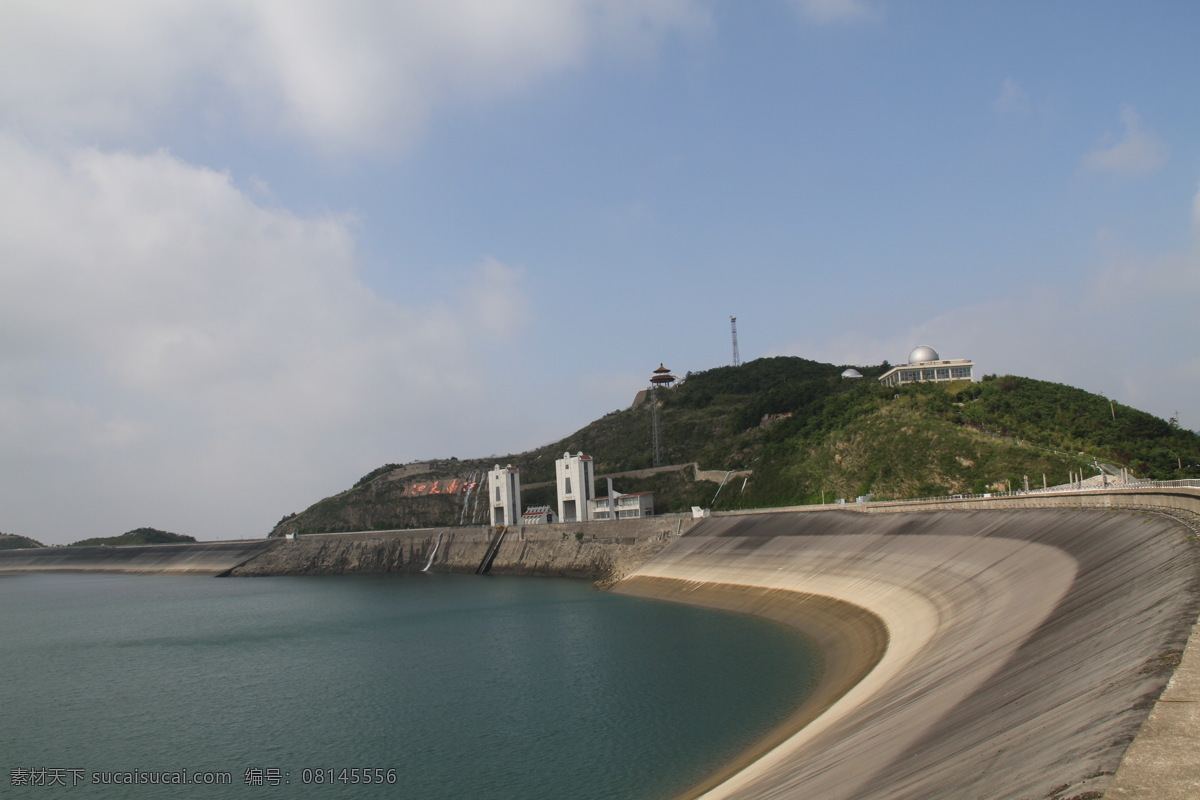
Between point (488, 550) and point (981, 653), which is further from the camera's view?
point (488, 550)

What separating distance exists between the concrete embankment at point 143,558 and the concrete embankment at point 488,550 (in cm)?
825

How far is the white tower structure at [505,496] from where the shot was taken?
115812 millimetres

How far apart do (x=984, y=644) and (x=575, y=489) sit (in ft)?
275

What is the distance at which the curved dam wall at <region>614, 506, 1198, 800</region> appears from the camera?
527 inches

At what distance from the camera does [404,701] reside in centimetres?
3788

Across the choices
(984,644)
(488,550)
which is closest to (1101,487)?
(984,644)

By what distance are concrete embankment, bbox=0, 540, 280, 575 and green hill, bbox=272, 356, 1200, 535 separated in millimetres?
15766

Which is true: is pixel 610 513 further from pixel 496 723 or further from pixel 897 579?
pixel 496 723

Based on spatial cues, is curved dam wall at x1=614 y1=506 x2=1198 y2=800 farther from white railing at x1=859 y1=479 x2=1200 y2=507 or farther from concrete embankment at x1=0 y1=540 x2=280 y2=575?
concrete embankment at x1=0 y1=540 x2=280 y2=575

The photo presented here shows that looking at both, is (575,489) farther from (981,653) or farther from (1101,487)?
(981,653)

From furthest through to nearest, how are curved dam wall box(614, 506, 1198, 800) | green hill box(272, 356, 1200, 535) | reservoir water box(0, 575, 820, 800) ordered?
green hill box(272, 356, 1200, 535)
reservoir water box(0, 575, 820, 800)
curved dam wall box(614, 506, 1198, 800)

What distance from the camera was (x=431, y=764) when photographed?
2841 cm

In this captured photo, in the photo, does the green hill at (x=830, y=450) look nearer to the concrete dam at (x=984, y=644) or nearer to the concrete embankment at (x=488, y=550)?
the concrete embankment at (x=488, y=550)

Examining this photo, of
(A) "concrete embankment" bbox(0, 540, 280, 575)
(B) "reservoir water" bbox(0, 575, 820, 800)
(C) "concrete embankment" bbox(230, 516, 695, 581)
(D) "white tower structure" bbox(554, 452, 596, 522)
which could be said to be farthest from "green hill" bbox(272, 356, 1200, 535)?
(B) "reservoir water" bbox(0, 575, 820, 800)
